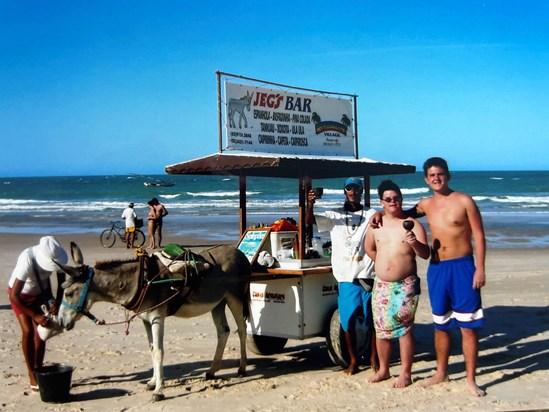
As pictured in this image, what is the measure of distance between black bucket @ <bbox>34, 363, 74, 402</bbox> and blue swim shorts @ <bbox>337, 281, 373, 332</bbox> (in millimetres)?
2816

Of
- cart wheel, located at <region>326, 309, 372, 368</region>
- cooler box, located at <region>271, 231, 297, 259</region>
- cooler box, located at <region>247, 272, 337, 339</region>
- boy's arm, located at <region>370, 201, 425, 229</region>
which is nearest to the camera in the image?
boy's arm, located at <region>370, 201, 425, 229</region>

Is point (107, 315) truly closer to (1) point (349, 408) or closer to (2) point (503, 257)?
(1) point (349, 408)

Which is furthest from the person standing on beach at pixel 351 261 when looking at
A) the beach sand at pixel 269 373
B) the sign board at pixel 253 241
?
the sign board at pixel 253 241

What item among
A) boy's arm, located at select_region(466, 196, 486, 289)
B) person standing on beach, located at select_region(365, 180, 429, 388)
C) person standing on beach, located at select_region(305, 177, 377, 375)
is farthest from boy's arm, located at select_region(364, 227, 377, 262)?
boy's arm, located at select_region(466, 196, 486, 289)

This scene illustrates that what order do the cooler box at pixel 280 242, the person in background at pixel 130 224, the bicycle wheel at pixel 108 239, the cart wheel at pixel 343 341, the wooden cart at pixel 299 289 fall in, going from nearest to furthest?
the cart wheel at pixel 343 341
the wooden cart at pixel 299 289
the cooler box at pixel 280 242
the person in background at pixel 130 224
the bicycle wheel at pixel 108 239

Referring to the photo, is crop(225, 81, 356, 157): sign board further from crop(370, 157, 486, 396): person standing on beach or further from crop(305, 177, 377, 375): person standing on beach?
crop(370, 157, 486, 396): person standing on beach

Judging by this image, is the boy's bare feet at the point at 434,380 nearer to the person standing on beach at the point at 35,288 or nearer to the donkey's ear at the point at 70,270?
the donkey's ear at the point at 70,270

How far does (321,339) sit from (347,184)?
2.82 m

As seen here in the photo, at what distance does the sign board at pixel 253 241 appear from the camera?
26.5ft

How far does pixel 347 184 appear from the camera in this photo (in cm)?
739

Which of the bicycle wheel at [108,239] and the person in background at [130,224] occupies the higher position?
the person in background at [130,224]

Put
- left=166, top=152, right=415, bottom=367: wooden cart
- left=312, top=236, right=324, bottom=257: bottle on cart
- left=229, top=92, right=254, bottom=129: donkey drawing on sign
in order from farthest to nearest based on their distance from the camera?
left=312, top=236, right=324, bottom=257: bottle on cart < left=229, top=92, right=254, bottom=129: donkey drawing on sign < left=166, top=152, right=415, bottom=367: wooden cart

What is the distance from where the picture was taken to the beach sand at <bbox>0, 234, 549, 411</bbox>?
640 cm

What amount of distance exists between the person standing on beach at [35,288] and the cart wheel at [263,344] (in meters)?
2.57
